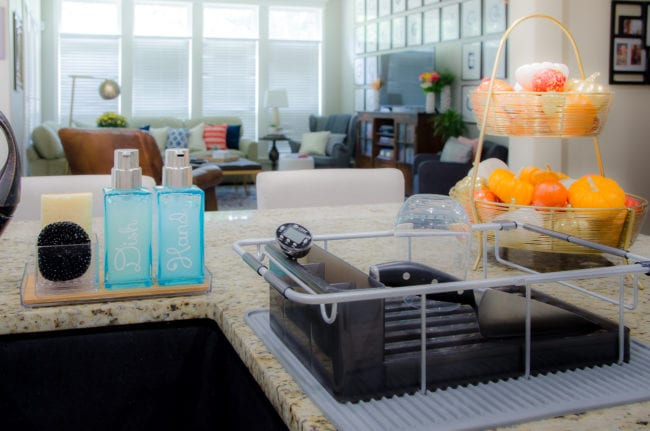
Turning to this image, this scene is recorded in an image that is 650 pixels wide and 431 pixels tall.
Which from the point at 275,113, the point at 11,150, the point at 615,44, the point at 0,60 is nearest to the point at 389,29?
the point at 275,113

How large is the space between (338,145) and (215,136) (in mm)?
1651

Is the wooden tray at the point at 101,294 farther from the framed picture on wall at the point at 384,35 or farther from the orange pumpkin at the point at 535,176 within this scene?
the framed picture on wall at the point at 384,35

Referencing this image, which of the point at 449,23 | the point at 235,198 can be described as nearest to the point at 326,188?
the point at 449,23

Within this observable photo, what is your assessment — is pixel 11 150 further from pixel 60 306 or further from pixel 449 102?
pixel 449 102

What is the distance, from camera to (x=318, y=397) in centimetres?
65

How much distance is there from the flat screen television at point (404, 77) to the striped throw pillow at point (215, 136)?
220 cm

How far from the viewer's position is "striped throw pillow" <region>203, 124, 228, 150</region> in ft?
32.0

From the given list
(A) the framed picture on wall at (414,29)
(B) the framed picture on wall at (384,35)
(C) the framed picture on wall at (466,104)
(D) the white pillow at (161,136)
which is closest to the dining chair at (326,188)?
(C) the framed picture on wall at (466,104)

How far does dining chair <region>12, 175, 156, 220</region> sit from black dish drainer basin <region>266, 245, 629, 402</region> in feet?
3.83

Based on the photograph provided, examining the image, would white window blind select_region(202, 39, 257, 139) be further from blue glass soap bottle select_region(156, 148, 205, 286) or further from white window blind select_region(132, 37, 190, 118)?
blue glass soap bottle select_region(156, 148, 205, 286)

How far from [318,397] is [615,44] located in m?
4.78

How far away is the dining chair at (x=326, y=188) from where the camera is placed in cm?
208

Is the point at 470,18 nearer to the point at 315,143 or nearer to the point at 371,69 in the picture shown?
the point at 371,69

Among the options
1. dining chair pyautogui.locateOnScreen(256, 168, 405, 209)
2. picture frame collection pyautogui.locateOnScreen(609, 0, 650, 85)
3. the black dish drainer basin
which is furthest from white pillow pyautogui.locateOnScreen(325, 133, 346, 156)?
the black dish drainer basin
